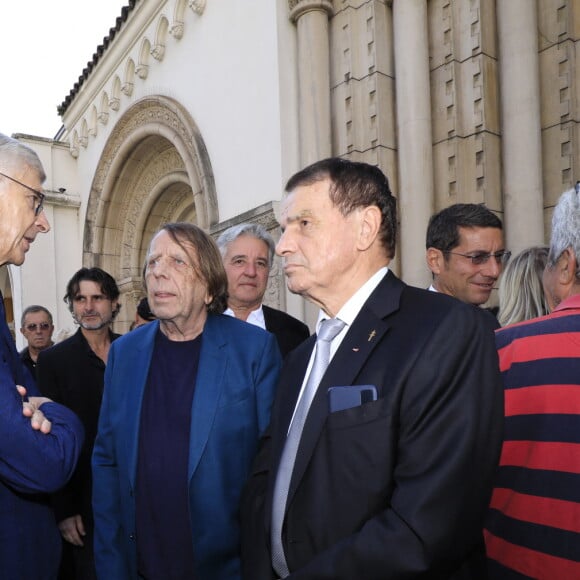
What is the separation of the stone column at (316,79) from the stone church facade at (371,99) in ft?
0.04

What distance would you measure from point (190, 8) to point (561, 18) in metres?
4.57

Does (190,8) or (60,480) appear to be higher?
(190,8)

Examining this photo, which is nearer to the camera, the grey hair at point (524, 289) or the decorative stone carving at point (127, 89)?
the grey hair at point (524, 289)

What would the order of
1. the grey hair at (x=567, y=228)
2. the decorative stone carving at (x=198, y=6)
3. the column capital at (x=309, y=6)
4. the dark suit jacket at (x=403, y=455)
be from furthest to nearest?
the decorative stone carving at (x=198, y=6), the column capital at (x=309, y=6), the grey hair at (x=567, y=228), the dark suit jacket at (x=403, y=455)

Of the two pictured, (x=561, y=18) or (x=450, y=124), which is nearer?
(x=561, y=18)

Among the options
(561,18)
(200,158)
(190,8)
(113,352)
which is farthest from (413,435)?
(190,8)

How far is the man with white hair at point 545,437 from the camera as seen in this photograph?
1.31 meters

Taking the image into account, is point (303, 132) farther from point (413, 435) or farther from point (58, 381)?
point (413, 435)

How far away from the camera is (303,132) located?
4.74 meters

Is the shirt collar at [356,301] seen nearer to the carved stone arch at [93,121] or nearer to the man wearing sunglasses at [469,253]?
the man wearing sunglasses at [469,253]

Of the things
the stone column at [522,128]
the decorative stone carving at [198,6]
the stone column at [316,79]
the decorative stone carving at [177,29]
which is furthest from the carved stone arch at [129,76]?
the stone column at [522,128]

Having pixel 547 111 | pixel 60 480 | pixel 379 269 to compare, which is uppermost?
pixel 547 111

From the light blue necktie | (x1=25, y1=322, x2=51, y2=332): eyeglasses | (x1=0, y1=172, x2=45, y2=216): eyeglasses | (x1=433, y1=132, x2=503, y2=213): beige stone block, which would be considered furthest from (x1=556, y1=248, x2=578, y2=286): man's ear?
(x1=25, y1=322, x2=51, y2=332): eyeglasses

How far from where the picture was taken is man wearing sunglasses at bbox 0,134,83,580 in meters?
1.38
